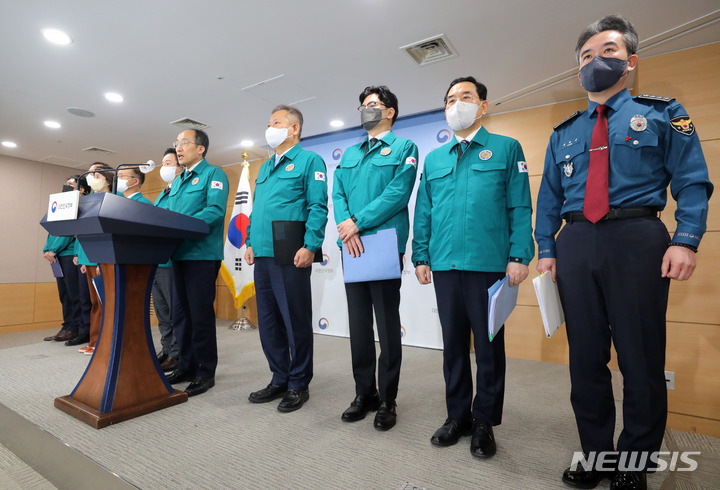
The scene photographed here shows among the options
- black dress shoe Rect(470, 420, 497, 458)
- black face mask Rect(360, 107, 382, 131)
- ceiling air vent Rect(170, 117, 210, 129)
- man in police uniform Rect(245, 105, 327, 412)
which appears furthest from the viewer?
ceiling air vent Rect(170, 117, 210, 129)

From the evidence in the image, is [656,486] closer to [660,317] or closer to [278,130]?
[660,317]

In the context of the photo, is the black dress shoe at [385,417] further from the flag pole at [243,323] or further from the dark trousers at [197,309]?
the flag pole at [243,323]

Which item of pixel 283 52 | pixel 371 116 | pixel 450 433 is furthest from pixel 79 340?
pixel 450 433

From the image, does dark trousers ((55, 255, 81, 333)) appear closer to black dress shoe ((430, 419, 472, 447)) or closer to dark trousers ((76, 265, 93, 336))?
dark trousers ((76, 265, 93, 336))

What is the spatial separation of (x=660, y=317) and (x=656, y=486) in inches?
23.4

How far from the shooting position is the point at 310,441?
1594mm

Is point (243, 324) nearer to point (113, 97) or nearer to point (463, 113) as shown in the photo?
point (113, 97)

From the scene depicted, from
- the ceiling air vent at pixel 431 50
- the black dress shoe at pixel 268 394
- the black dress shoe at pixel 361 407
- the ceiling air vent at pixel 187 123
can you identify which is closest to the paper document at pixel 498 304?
the black dress shoe at pixel 361 407

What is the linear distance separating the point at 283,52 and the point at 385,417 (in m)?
2.66

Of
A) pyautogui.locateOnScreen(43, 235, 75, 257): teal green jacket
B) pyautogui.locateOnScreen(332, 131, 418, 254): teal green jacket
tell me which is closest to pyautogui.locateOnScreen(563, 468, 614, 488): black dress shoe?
pyautogui.locateOnScreen(332, 131, 418, 254): teal green jacket

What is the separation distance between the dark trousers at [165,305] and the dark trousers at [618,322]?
2.69 meters

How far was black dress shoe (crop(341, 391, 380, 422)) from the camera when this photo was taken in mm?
1788

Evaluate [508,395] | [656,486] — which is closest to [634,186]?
[656,486]

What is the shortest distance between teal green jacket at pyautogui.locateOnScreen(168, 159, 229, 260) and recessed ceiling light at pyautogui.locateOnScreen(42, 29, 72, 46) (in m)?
1.44
